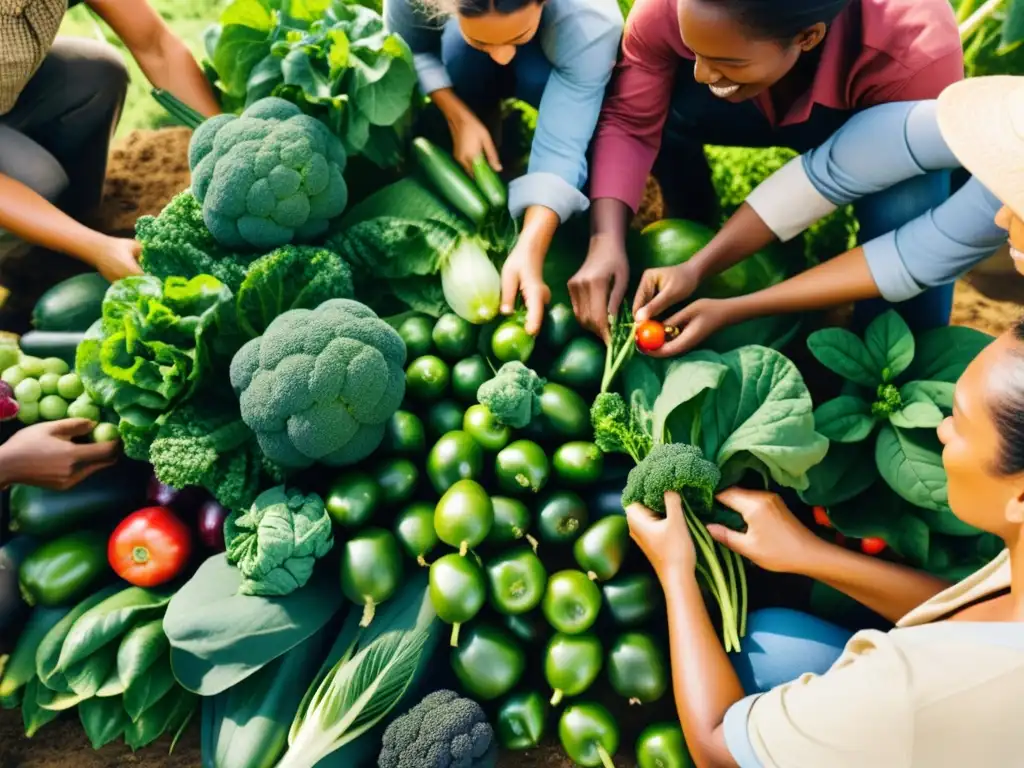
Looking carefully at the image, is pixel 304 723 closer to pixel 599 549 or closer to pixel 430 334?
pixel 599 549

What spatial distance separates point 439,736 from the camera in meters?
1.32

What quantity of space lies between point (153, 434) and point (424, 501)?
56 centimetres

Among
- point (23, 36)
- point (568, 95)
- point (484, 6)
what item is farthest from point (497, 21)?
point (23, 36)

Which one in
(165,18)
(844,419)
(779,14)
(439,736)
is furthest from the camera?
(165,18)

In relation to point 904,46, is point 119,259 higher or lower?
lower

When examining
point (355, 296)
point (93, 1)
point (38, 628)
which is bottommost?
point (38, 628)

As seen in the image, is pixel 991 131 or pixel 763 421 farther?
pixel 763 421

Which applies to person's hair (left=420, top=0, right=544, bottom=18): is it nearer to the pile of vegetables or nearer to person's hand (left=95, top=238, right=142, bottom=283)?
the pile of vegetables

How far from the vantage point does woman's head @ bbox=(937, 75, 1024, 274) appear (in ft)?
3.21

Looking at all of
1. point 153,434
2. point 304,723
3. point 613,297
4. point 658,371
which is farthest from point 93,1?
point 304,723

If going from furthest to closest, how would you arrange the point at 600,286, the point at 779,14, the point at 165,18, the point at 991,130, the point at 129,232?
the point at 165,18
the point at 129,232
the point at 600,286
the point at 779,14
the point at 991,130

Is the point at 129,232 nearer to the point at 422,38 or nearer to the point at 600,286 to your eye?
the point at 422,38

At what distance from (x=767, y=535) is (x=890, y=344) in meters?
0.51

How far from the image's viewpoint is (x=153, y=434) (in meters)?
1.51
